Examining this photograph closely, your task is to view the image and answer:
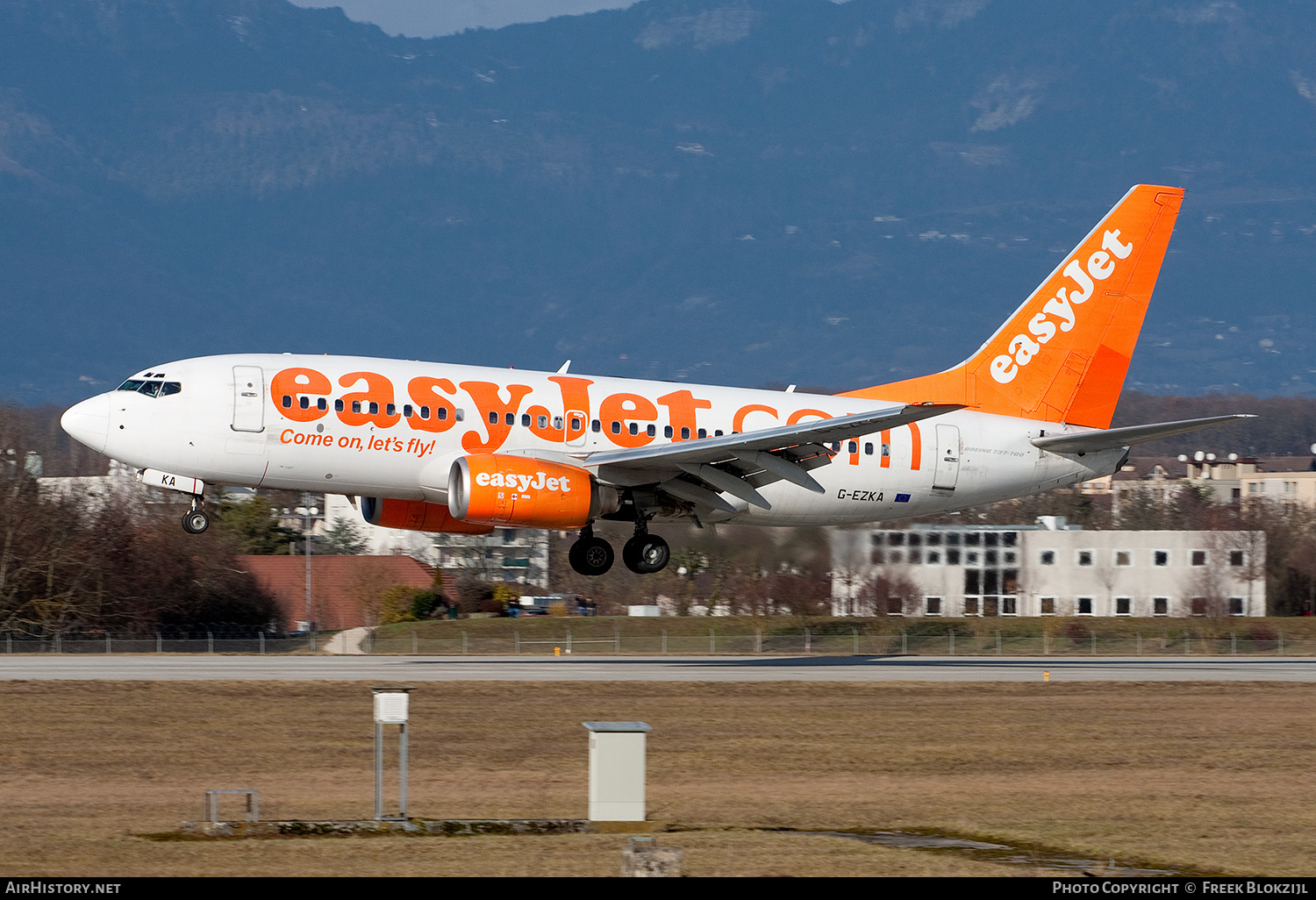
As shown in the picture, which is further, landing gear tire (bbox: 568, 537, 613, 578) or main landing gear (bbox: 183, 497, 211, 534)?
landing gear tire (bbox: 568, 537, 613, 578)

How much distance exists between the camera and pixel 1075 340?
4150cm

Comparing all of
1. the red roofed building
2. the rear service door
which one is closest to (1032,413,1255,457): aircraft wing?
the rear service door

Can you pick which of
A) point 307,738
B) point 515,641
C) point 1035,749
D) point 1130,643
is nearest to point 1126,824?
point 1035,749

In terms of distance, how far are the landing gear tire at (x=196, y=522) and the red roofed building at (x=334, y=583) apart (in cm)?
4547

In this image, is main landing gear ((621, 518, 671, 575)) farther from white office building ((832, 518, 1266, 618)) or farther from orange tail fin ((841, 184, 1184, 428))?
white office building ((832, 518, 1266, 618))

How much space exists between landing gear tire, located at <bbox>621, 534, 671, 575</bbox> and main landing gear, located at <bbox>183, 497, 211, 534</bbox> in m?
9.92

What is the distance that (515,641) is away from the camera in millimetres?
56688

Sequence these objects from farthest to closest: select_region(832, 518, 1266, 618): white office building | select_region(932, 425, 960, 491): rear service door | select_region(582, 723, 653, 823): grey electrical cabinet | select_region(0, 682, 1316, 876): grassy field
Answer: select_region(832, 518, 1266, 618): white office building, select_region(932, 425, 960, 491): rear service door, select_region(582, 723, 653, 823): grey electrical cabinet, select_region(0, 682, 1316, 876): grassy field

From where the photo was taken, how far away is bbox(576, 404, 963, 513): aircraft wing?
34031 mm

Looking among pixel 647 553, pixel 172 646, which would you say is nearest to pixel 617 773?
pixel 647 553

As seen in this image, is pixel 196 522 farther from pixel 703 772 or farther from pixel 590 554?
pixel 703 772

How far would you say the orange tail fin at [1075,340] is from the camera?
41312mm

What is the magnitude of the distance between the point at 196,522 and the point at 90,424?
121 inches

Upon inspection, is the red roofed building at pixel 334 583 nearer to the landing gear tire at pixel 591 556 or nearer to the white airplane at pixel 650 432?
the white airplane at pixel 650 432
